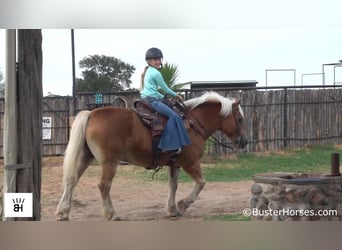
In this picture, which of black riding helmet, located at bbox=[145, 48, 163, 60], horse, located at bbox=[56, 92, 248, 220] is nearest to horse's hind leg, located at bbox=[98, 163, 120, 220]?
horse, located at bbox=[56, 92, 248, 220]

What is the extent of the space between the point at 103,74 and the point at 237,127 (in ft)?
3.51

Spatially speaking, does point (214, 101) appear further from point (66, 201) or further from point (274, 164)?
point (66, 201)

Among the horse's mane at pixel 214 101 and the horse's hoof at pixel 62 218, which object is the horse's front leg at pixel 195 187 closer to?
the horse's mane at pixel 214 101

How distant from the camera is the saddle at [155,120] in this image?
13.9 feet

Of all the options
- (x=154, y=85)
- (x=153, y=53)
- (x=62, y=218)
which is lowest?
(x=62, y=218)

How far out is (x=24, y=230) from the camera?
13.4 ft

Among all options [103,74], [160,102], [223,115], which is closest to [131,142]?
[160,102]

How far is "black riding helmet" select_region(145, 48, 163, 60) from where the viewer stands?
3.99m

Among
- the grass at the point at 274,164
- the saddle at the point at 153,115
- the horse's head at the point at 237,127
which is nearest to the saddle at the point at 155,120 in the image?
the saddle at the point at 153,115

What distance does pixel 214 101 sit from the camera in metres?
4.31

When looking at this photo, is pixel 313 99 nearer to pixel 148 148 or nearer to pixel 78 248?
pixel 148 148

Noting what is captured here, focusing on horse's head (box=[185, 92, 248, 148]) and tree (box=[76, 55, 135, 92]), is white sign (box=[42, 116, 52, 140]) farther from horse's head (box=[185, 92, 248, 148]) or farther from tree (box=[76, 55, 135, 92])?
horse's head (box=[185, 92, 248, 148])
